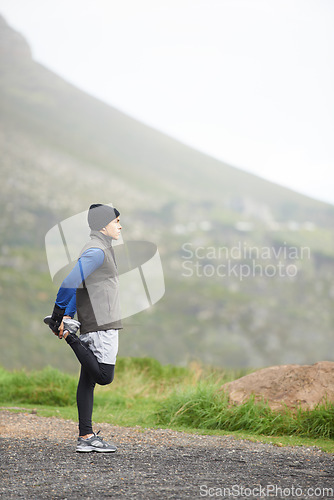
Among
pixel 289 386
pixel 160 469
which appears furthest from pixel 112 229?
pixel 289 386

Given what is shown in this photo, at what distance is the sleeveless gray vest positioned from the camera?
444 centimetres

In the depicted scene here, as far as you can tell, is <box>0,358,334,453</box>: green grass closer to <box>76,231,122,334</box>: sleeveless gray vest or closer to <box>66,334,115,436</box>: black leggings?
<box>66,334,115,436</box>: black leggings

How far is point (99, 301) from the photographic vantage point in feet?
14.6

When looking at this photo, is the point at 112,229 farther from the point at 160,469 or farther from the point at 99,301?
the point at 160,469

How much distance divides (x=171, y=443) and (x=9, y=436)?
1539 mm

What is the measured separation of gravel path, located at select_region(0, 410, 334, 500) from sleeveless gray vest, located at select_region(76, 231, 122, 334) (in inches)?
40.2

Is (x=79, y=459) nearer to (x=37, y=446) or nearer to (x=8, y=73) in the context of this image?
(x=37, y=446)

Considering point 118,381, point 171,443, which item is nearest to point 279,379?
point 171,443

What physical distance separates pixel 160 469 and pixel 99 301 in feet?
4.49

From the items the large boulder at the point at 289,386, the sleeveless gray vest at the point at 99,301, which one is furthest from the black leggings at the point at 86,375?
the large boulder at the point at 289,386

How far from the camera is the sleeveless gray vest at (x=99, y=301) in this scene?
444 cm

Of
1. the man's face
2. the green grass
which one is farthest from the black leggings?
the green grass

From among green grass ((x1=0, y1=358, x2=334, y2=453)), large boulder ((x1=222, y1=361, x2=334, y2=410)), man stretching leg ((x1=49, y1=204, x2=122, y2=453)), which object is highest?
man stretching leg ((x1=49, y1=204, x2=122, y2=453))

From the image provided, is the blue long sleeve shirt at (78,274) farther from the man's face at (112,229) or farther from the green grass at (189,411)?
the green grass at (189,411)
